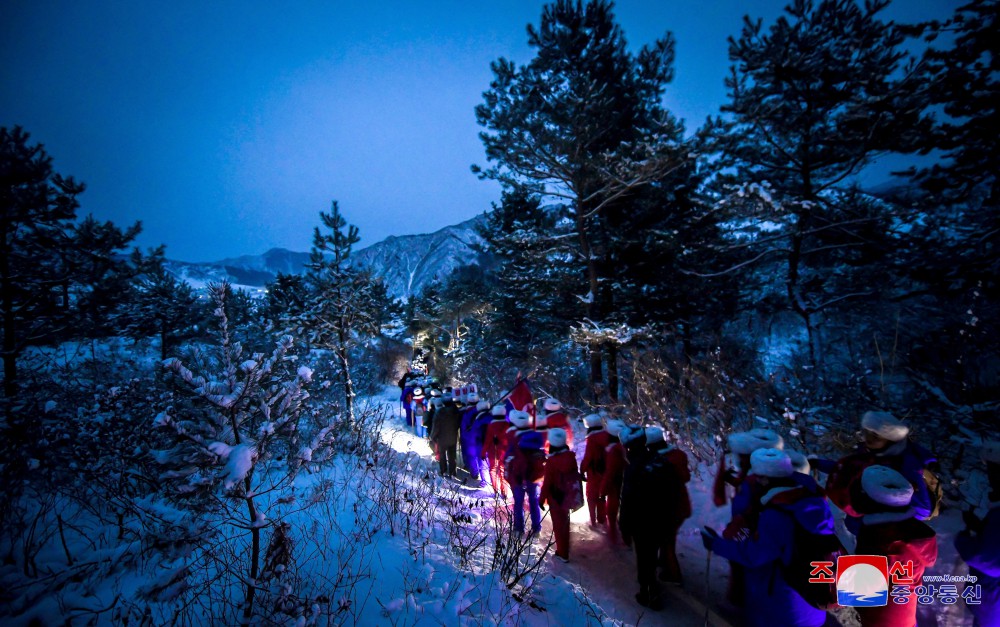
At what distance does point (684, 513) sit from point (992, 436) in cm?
447

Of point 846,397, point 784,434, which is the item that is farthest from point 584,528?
point 846,397

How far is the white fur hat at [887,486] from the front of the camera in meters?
2.27

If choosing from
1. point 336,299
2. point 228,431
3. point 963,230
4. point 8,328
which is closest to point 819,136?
point 963,230

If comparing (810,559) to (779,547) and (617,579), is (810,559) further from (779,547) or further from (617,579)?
(617,579)

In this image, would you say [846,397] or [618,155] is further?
[618,155]

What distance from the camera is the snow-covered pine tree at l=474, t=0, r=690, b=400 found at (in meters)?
8.52

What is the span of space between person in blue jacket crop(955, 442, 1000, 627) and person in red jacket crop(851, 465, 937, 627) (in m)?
0.34

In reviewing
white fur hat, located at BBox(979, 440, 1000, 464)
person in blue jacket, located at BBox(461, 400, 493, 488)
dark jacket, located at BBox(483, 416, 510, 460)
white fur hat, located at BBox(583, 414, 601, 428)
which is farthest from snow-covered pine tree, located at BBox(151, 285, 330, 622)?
white fur hat, located at BBox(979, 440, 1000, 464)

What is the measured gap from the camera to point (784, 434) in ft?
21.4

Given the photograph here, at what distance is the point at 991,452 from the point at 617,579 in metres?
3.46

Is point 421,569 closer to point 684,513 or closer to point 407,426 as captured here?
point 684,513

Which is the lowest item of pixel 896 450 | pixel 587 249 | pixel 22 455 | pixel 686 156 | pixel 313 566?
pixel 313 566

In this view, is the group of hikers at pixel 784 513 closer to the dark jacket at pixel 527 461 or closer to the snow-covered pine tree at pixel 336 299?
the dark jacket at pixel 527 461

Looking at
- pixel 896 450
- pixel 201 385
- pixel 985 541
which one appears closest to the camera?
pixel 201 385
